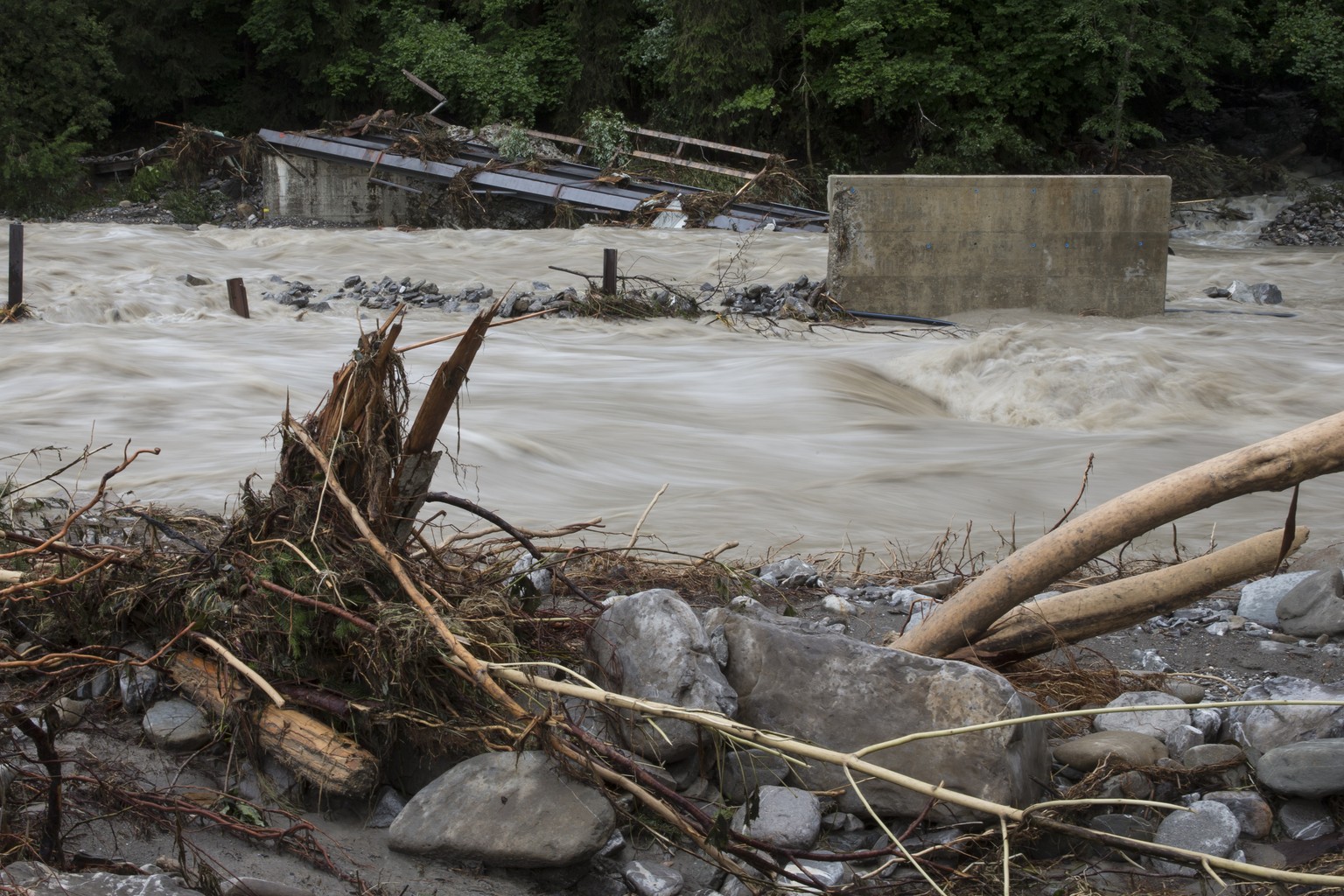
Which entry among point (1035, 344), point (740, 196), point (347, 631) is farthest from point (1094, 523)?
point (740, 196)

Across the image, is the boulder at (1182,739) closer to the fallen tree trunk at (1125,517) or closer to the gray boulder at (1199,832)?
the gray boulder at (1199,832)

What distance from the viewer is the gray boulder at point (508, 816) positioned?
2.78 meters

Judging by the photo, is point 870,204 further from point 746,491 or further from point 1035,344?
point 746,491

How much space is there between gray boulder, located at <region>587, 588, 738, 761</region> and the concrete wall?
2145 cm

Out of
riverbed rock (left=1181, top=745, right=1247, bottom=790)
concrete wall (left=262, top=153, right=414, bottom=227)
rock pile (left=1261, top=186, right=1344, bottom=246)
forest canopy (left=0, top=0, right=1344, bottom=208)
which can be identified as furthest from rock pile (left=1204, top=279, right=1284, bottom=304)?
concrete wall (left=262, top=153, right=414, bottom=227)

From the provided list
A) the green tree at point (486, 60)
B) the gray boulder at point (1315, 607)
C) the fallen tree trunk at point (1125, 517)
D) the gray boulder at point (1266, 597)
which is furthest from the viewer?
the green tree at point (486, 60)

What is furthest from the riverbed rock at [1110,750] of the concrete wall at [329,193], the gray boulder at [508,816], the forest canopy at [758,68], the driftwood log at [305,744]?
the forest canopy at [758,68]

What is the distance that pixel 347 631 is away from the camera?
3.12 metres

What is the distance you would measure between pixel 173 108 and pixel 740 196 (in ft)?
61.9

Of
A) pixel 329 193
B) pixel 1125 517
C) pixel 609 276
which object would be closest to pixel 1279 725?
pixel 1125 517

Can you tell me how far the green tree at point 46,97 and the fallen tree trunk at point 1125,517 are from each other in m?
26.8

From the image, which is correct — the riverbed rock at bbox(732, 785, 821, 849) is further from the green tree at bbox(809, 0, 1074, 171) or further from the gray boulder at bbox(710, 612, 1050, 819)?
the green tree at bbox(809, 0, 1074, 171)

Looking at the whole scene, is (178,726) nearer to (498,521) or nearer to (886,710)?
(498,521)

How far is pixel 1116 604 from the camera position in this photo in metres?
3.52
